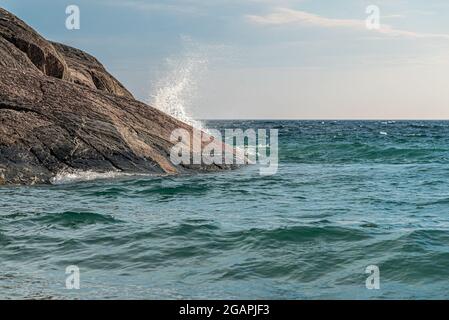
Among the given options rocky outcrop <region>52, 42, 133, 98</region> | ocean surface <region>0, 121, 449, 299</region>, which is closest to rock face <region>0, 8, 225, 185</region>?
ocean surface <region>0, 121, 449, 299</region>

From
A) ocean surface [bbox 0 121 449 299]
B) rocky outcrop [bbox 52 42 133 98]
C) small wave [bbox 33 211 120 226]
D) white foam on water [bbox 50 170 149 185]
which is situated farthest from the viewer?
rocky outcrop [bbox 52 42 133 98]

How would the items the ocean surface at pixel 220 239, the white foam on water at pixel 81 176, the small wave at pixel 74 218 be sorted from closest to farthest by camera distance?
the ocean surface at pixel 220 239 → the small wave at pixel 74 218 → the white foam on water at pixel 81 176

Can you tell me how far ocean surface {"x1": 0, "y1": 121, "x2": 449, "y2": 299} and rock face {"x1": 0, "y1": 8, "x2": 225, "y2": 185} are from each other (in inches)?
26.0

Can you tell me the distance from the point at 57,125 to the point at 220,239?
23.2 ft

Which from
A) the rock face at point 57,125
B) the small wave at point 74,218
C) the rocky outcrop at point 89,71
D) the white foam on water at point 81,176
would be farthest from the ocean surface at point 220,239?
the rocky outcrop at point 89,71

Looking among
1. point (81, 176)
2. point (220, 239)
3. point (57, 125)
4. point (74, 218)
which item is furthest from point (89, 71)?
point (220, 239)

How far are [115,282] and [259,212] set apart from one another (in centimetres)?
448

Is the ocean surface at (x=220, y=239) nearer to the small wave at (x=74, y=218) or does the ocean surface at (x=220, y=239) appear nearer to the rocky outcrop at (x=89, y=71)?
the small wave at (x=74, y=218)

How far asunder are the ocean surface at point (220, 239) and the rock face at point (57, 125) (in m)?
0.66

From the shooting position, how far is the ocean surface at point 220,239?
→ 6762 millimetres

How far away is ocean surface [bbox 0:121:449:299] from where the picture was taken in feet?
22.2

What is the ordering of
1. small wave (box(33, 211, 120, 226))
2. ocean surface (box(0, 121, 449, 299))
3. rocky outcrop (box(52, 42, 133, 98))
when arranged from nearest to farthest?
ocean surface (box(0, 121, 449, 299)), small wave (box(33, 211, 120, 226)), rocky outcrop (box(52, 42, 133, 98))

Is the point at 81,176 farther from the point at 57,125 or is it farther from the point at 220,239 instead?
the point at 220,239

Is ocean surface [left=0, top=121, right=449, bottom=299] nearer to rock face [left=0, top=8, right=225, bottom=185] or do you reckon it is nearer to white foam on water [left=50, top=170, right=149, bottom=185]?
white foam on water [left=50, top=170, right=149, bottom=185]
